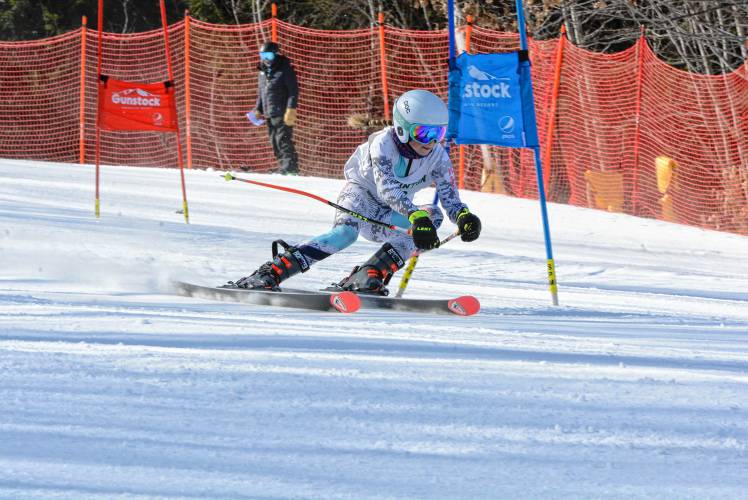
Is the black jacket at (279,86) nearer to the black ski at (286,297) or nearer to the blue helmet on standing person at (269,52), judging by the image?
the blue helmet on standing person at (269,52)

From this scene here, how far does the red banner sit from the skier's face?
176 inches

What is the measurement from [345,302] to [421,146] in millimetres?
1009

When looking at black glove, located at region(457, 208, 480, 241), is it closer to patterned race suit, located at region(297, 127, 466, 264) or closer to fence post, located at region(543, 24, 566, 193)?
patterned race suit, located at region(297, 127, 466, 264)

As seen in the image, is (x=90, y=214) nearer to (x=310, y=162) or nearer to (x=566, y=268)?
(x=566, y=268)

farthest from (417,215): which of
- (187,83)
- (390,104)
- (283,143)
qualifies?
(187,83)

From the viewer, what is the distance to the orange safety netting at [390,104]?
13.3 m

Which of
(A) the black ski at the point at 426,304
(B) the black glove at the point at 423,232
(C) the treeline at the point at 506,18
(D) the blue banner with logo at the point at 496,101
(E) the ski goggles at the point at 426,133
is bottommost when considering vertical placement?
(A) the black ski at the point at 426,304

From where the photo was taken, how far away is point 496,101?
6.66 m

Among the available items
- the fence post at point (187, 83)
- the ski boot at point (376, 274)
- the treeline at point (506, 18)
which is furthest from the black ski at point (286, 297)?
the fence post at point (187, 83)

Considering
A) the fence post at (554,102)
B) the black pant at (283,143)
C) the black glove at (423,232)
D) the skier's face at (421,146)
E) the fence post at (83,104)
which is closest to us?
the black glove at (423,232)

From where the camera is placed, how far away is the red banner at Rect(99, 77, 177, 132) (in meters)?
9.99

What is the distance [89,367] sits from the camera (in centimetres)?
356

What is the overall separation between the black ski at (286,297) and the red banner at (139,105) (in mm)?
4142

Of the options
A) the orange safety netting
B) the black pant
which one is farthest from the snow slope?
the black pant
